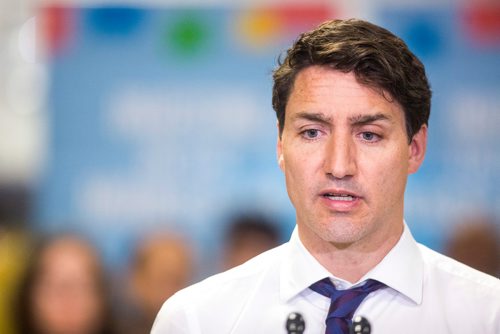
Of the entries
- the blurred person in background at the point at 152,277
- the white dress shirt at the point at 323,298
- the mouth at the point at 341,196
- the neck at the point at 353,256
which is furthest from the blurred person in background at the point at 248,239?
the mouth at the point at 341,196

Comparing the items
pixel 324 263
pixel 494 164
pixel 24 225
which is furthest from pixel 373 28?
pixel 24 225

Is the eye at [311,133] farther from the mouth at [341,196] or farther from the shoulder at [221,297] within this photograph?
the shoulder at [221,297]

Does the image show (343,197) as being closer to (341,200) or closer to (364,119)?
(341,200)

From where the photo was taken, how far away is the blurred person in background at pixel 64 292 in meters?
3.20

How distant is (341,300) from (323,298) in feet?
0.23

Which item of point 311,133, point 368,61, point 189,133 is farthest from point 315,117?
point 189,133

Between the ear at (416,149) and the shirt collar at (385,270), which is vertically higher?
the ear at (416,149)

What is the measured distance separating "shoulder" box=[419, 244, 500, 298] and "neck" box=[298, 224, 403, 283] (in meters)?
0.13

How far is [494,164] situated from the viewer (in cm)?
352

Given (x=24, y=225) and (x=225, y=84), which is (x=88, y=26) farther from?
(x=24, y=225)

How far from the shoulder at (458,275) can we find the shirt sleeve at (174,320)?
594mm

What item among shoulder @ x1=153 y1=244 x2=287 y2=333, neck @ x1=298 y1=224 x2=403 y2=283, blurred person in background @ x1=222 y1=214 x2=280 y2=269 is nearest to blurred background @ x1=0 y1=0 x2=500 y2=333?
blurred person in background @ x1=222 y1=214 x2=280 y2=269

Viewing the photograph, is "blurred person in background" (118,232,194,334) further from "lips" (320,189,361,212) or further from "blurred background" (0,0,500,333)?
"lips" (320,189,361,212)

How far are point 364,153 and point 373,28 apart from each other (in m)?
0.31
